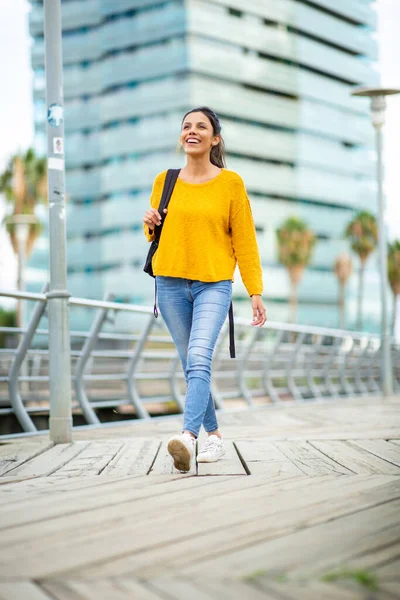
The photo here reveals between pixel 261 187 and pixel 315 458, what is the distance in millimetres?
68074

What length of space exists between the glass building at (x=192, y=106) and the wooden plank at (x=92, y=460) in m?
60.5

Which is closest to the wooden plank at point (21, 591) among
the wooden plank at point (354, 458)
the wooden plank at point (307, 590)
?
the wooden plank at point (307, 590)

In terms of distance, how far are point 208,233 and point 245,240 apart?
0.20 m

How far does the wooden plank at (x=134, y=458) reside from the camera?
3.92m

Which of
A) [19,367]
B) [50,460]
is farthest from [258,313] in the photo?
[19,367]

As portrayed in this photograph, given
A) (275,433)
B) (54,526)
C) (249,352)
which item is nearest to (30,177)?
(249,352)

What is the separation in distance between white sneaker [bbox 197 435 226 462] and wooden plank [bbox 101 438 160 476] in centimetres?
25

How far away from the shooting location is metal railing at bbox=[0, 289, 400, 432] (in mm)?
6646

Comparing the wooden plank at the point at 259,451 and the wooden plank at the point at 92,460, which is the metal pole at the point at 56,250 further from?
the wooden plank at the point at 259,451

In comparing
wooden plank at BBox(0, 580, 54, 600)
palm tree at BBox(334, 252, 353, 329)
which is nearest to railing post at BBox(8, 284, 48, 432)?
wooden plank at BBox(0, 580, 54, 600)

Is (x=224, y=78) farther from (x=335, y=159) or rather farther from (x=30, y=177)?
(x=30, y=177)

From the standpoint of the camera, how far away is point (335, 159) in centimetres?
7812

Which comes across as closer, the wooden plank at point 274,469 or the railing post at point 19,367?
the wooden plank at point 274,469

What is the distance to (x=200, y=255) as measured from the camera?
421 cm
